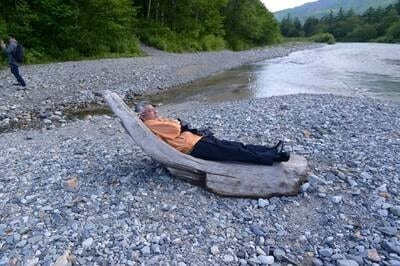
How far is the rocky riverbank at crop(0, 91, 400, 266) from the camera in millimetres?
6082

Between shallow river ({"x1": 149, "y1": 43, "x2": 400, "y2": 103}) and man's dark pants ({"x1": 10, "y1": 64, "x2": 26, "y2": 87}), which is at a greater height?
man's dark pants ({"x1": 10, "y1": 64, "x2": 26, "y2": 87})

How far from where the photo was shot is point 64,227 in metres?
6.60

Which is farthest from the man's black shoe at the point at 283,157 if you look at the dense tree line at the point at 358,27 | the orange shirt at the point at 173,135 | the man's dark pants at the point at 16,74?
the dense tree line at the point at 358,27

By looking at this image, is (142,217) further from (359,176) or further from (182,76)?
(182,76)

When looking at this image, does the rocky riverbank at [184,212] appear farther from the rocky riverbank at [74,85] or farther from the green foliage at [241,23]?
the green foliage at [241,23]


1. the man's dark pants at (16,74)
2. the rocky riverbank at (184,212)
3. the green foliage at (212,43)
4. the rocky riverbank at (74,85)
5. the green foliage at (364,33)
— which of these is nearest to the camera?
the rocky riverbank at (184,212)

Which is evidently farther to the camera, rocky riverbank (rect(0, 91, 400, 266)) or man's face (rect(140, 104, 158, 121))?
man's face (rect(140, 104, 158, 121))

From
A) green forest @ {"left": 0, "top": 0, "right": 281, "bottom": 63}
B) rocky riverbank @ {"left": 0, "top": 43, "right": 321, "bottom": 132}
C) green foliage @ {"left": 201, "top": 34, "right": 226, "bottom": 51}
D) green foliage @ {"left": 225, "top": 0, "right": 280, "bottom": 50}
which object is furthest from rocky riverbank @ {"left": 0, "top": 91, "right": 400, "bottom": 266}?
green foliage @ {"left": 225, "top": 0, "right": 280, "bottom": 50}

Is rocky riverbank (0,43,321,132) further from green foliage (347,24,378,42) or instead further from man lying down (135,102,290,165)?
green foliage (347,24,378,42)

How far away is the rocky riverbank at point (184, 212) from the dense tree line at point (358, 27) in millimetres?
111156

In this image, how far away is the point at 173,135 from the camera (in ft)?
26.0

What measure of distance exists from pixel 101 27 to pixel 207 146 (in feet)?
94.5

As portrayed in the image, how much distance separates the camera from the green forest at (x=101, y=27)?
94.4 feet

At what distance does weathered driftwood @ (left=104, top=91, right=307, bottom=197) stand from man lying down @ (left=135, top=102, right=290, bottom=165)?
133mm
